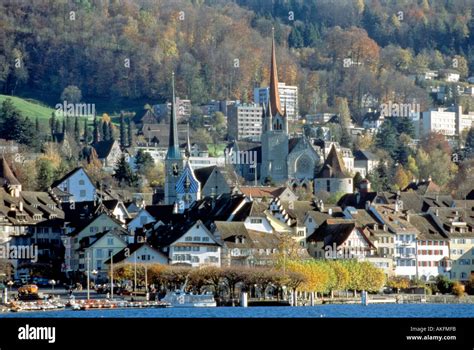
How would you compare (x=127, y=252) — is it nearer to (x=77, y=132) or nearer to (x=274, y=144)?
(x=274, y=144)

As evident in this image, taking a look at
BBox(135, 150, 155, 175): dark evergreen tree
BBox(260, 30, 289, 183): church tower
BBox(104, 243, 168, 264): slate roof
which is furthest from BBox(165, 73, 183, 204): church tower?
BBox(104, 243, 168, 264): slate roof

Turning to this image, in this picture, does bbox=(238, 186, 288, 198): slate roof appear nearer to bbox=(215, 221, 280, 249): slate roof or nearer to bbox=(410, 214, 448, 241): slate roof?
bbox=(410, 214, 448, 241): slate roof

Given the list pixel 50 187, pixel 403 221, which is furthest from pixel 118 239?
pixel 50 187

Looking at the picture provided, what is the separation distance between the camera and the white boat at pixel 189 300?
227 ft

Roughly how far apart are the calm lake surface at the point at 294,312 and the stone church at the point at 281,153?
269 ft

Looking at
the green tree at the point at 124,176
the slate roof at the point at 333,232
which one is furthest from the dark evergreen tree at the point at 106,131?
the slate roof at the point at 333,232

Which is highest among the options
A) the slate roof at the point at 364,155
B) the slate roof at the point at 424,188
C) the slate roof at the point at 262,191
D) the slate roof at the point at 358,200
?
the slate roof at the point at 364,155

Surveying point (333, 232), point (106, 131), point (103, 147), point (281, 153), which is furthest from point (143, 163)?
→ point (333, 232)

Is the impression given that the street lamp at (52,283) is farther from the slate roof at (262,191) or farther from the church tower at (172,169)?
the church tower at (172,169)

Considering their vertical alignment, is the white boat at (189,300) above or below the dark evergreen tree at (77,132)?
below

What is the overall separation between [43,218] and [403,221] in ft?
70.3

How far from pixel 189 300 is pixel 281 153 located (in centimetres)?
8754
